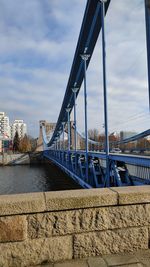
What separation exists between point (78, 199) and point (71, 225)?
0.77ft

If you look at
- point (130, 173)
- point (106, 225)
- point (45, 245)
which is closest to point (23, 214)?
point (45, 245)

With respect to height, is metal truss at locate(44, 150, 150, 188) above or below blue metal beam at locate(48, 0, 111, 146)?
below

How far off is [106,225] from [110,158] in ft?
24.3

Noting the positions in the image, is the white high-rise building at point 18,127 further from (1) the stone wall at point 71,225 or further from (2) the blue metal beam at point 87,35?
(1) the stone wall at point 71,225

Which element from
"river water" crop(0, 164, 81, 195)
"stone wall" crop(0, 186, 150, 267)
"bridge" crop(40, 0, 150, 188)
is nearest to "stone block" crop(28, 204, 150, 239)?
"stone wall" crop(0, 186, 150, 267)

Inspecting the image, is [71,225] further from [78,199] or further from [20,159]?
[20,159]

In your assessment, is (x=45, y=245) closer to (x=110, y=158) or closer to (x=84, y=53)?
(x=110, y=158)

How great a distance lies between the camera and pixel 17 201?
7.48ft

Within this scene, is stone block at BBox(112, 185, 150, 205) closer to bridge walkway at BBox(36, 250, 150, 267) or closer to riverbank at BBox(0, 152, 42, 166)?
bridge walkway at BBox(36, 250, 150, 267)

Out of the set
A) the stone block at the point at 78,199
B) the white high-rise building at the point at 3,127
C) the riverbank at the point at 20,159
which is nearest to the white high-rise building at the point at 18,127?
the white high-rise building at the point at 3,127

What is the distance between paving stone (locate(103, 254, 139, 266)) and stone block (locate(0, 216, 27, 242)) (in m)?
0.75

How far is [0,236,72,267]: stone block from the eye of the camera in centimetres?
227

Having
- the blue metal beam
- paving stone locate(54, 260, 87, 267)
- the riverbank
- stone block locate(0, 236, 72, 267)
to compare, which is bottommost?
the riverbank

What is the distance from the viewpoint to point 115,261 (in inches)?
91.2
